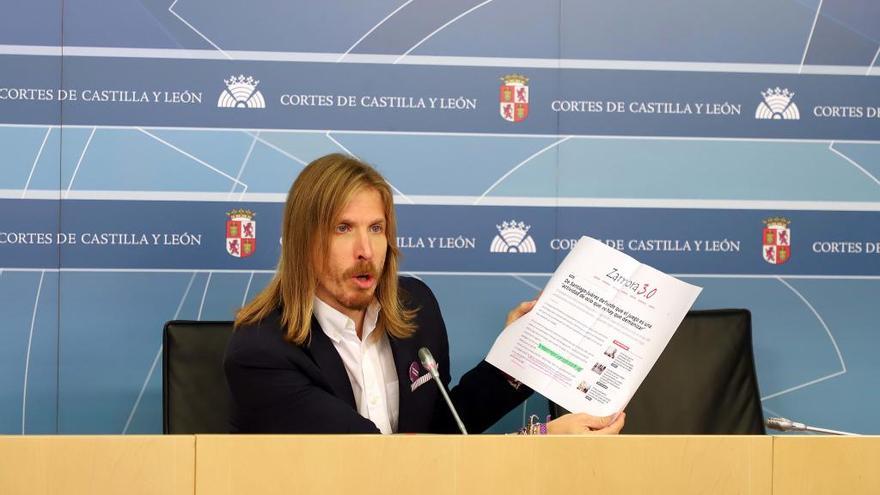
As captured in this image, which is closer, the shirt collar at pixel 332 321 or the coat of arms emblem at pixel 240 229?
the shirt collar at pixel 332 321

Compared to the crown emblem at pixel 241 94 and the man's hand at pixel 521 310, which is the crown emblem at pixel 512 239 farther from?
the crown emblem at pixel 241 94

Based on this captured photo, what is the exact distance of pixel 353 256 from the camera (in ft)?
7.74

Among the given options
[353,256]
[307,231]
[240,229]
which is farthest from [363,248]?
[240,229]

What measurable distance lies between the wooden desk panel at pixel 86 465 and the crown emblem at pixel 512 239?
1766 mm

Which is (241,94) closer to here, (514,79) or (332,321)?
(514,79)

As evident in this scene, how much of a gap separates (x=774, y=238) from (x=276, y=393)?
1.79 m

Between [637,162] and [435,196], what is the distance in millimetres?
674

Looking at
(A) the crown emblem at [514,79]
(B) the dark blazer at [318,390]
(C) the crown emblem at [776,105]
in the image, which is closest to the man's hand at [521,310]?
(B) the dark blazer at [318,390]

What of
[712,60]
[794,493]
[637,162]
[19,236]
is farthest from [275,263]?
[794,493]

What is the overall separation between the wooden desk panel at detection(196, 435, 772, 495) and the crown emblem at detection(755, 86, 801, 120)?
74.3 inches

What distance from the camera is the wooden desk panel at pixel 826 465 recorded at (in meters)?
1.55

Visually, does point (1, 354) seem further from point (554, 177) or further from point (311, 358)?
point (554, 177)

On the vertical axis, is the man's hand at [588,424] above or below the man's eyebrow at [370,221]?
below

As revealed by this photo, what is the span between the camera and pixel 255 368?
229 centimetres
